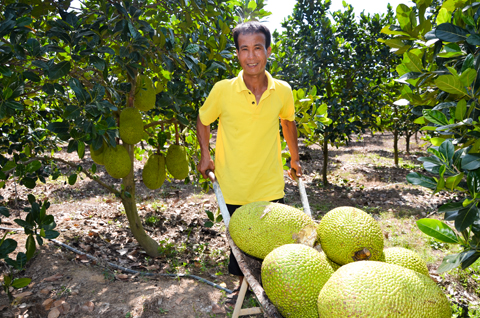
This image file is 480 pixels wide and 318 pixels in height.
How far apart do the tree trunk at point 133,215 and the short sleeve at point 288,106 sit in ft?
4.71

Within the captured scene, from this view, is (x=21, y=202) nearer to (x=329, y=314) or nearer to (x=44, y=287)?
(x=44, y=287)

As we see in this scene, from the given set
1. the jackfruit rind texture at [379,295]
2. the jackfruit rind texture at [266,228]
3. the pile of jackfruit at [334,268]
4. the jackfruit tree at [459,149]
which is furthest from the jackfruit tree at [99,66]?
the jackfruit tree at [459,149]

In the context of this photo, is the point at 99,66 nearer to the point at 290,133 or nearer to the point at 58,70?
the point at 58,70

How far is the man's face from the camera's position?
1863 millimetres

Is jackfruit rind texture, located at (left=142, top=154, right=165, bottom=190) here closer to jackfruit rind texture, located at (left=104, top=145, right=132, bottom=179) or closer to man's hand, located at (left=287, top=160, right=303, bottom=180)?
jackfruit rind texture, located at (left=104, top=145, right=132, bottom=179)

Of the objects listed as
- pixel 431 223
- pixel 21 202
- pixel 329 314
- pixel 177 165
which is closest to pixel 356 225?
pixel 431 223

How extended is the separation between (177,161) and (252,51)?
1.44 m

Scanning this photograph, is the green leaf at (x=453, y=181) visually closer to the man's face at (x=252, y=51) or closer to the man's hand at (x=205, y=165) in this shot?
the man's face at (x=252, y=51)

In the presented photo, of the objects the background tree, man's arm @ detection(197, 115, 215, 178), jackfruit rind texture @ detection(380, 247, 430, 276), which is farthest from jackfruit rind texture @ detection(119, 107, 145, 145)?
the background tree

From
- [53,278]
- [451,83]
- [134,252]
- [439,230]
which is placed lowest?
[134,252]

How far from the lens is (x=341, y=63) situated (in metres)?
6.72

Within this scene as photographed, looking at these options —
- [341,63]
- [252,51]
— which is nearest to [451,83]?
[252,51]

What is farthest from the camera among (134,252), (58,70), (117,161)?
(134,252)

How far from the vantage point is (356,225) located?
3.92ft
